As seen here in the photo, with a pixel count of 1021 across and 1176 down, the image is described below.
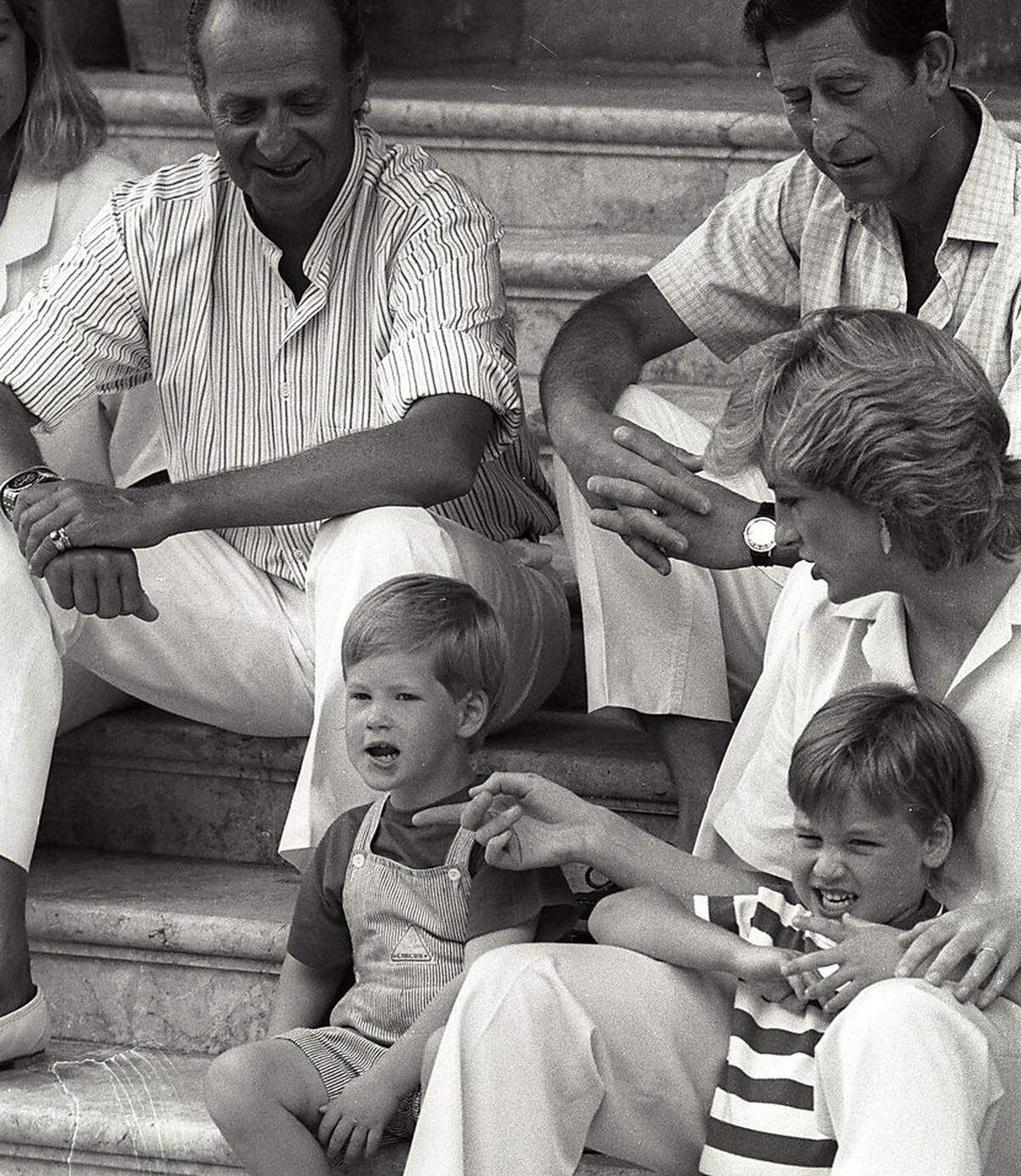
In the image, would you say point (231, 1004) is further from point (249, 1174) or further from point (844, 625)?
point (844, 625)

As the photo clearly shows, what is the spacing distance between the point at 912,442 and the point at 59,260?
1.52 metres

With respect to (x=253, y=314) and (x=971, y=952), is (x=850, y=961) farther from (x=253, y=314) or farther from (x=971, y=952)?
(x=253, y=314)

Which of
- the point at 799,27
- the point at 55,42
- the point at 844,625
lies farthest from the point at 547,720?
the point at 55,42

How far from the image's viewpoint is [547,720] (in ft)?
10.7

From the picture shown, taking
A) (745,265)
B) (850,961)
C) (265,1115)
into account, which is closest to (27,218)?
(745,265)

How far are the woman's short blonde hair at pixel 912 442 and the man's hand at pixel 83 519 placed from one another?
0.92 meters

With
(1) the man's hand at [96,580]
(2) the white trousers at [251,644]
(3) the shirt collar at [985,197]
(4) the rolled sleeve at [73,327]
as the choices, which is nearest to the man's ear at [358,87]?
(4) the rolled sleeve at [73,327]

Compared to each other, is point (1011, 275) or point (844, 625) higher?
point (1011, 275)

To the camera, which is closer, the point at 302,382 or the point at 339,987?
the point at 339,987

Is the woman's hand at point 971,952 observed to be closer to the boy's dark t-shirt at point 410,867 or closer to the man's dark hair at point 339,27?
the boy's dark t-shirt at point 410,867

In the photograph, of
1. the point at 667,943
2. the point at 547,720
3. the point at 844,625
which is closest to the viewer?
the point at 667,943

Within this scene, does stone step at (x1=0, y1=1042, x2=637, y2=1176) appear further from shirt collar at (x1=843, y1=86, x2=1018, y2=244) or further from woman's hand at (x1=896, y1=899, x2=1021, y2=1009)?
shirt collar at (x1=843, y1=86, x2=1018, y2=244)

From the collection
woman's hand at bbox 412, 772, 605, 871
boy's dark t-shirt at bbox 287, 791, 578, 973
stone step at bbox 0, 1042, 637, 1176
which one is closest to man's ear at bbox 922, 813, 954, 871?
woman's hand at bbox 412, 772, 605, 871

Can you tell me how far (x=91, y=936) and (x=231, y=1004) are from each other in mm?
217
